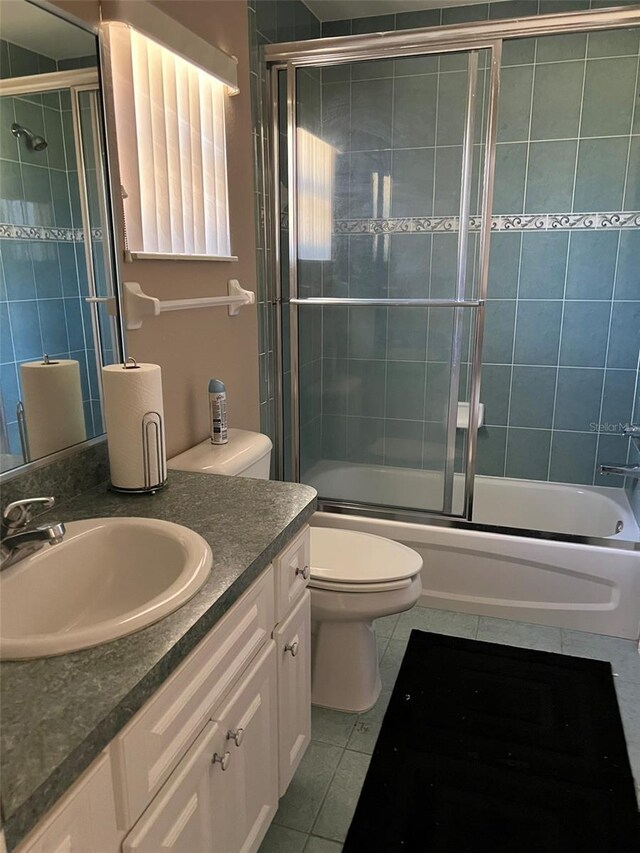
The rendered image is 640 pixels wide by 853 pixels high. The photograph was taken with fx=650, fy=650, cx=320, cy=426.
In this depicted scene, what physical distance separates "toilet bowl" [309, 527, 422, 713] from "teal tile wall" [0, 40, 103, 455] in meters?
0.91

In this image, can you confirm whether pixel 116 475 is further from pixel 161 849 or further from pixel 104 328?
pixel 161 849

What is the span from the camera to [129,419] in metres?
1.51

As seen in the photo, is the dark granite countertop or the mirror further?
the mirror

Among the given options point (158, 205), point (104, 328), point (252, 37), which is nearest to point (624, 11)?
point (252, 37)

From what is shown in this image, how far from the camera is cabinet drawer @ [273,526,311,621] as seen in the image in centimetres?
141

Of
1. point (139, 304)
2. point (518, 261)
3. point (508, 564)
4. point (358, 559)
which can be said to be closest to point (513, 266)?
point (518, 261)

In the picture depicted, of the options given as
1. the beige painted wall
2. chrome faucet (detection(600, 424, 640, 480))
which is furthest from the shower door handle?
chrome faucet (detection(600, 424, 640, 480))

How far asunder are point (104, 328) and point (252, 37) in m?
1.48

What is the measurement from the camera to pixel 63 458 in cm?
148

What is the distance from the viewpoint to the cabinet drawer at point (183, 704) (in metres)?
0.89

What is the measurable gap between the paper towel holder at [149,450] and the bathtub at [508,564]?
1.36 m

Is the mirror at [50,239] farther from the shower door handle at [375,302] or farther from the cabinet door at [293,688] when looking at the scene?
the shower door handle at [375,302]

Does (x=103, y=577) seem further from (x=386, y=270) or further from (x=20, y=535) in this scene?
(x=386, y=270)

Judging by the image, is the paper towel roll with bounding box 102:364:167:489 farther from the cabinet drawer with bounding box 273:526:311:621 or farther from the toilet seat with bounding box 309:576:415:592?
the toilet seat with bounding box 309:576:415:592
